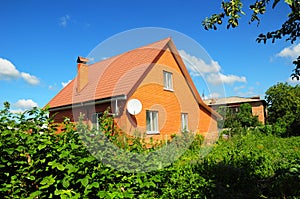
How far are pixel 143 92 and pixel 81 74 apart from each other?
4.13 m

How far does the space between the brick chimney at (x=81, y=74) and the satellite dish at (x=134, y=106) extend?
10.9 ft

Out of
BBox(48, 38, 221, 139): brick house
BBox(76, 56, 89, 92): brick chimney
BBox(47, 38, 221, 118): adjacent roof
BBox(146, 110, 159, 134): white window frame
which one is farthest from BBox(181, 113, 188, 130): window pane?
BBox(76, 56, 89, 92): brick chimney

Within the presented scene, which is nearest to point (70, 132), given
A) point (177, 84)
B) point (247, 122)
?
point (177, 84)

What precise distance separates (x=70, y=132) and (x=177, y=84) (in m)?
11.6

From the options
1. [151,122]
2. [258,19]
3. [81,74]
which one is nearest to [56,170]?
[258,19]

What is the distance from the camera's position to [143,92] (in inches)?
509

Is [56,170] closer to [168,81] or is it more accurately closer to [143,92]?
[143,92]

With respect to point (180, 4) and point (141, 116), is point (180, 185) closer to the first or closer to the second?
point (180, 4)

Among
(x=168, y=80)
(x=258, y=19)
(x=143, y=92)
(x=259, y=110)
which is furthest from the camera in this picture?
(x=259, y=110)

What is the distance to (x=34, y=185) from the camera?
→ 9.50 feet

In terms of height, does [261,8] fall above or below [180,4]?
below

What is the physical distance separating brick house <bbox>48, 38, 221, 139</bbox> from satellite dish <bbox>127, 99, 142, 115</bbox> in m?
0.05

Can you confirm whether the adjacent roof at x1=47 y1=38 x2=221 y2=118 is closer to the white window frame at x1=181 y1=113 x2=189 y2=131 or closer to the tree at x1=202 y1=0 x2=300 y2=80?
the white window frame at x1=181 y1=113 x2=189 y2=131

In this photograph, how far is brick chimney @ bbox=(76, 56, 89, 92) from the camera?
14192 mm
